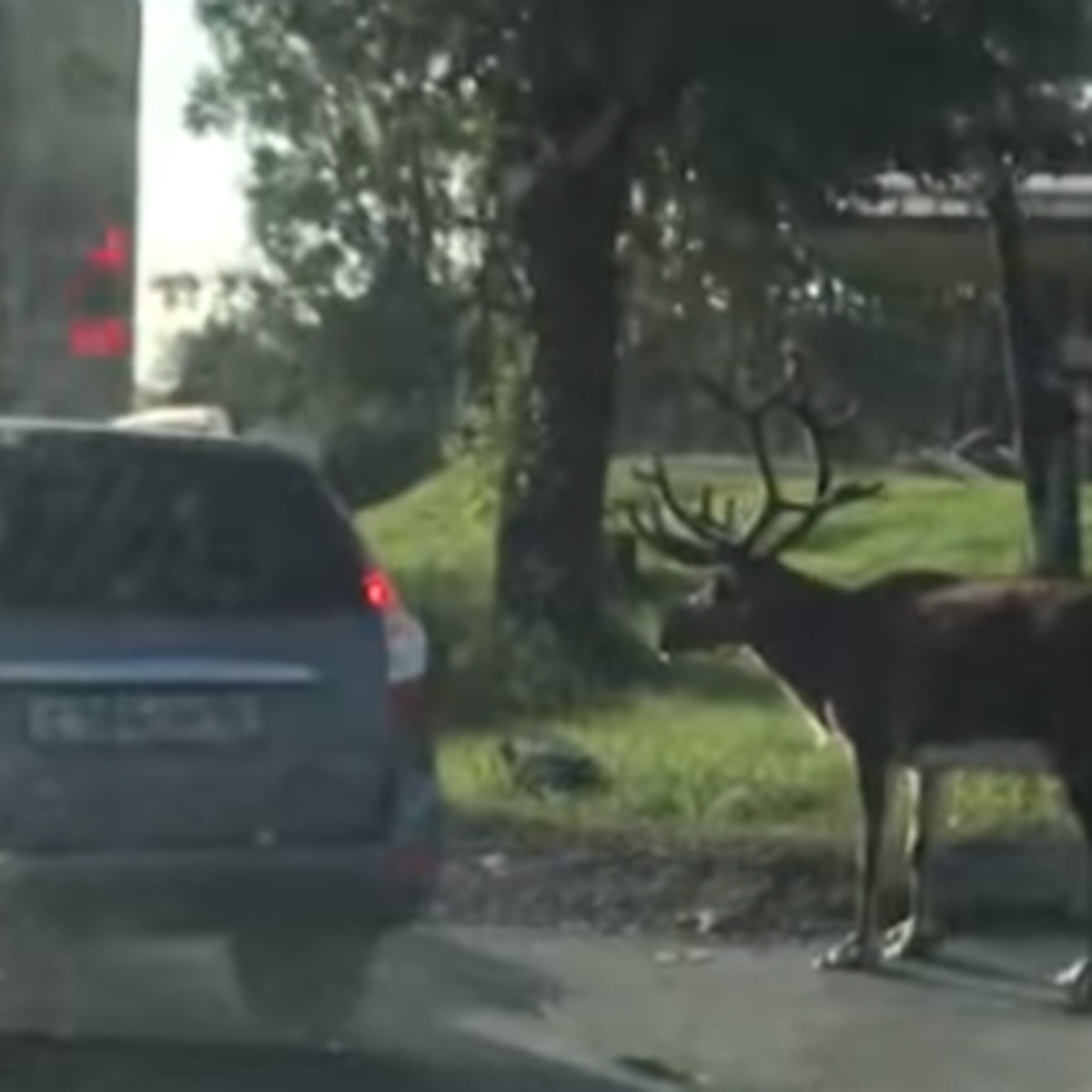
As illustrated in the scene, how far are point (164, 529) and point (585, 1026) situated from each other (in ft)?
7.43

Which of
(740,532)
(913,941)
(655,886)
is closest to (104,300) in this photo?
(740,532)

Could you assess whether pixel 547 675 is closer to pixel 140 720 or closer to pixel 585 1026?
pixel 585 1026

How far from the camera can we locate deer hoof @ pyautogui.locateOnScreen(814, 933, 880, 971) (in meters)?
13.5

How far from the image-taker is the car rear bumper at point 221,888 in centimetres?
1046

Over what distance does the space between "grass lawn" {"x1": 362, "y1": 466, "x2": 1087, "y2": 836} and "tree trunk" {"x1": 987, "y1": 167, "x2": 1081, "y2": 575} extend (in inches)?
61.4

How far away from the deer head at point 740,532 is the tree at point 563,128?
2.86ft

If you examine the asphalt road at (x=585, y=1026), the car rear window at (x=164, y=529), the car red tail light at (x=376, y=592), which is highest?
the car rear window at (x=164, y=529)

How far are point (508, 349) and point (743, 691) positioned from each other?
2.62 meters

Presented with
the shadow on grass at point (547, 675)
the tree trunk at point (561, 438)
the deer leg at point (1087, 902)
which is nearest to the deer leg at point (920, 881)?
the deer leg at point (1087, 902)

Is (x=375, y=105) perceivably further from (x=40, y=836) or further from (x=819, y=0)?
(x=40, y=836)

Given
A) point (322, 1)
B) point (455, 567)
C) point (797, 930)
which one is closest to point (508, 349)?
point (455, 567)

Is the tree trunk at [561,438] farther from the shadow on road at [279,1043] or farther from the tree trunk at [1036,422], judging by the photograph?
the shadow on road at [279,1043]

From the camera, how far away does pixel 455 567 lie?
1025 inches

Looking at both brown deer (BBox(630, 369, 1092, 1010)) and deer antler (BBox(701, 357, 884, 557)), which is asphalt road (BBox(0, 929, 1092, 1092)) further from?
deer antler (BBox(701, 357, 884, 557))
